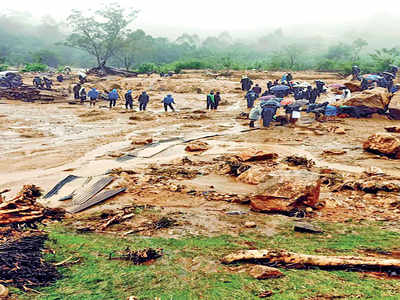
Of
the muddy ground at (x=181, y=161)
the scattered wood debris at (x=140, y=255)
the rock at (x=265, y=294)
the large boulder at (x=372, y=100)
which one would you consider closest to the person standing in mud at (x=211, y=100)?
the muddy ground at (x=181, y=161)

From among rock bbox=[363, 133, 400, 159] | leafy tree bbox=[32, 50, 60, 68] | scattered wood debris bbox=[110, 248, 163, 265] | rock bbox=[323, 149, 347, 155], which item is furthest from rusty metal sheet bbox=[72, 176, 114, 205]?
leafy tree bbox=[32, 50, 60, 68]

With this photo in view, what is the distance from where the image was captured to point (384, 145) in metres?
7.78

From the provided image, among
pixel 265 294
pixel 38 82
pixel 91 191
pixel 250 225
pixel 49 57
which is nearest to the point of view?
pixel 265 294

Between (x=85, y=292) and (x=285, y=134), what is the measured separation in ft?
30.6

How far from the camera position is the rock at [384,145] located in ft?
24.9

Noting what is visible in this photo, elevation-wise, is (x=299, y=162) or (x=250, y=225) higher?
(x=299, y=162)

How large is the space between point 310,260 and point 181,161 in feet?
16.5

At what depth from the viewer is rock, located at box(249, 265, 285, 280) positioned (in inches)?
110

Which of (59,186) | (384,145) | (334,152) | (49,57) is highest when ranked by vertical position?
(49,57)

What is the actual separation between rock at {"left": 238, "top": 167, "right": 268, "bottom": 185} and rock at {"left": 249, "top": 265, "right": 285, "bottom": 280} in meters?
3.18

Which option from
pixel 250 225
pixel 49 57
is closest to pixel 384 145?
pixel 250 225

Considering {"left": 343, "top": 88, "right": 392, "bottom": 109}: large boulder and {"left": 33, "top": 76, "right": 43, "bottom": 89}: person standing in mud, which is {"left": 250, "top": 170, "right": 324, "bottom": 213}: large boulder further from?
{"left": 33, "top": 76, "right": 43, "bottom": 89}: person standing in mud

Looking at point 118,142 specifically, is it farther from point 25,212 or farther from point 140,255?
point 140,255

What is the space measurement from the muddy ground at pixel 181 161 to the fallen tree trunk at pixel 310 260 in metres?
0.87
